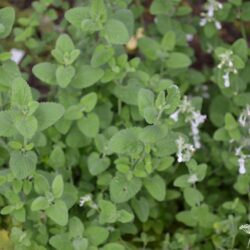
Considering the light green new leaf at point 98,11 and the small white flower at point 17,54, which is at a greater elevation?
the light green new leaf at point 98,11

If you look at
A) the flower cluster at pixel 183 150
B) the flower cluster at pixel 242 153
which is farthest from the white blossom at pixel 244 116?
the flower cluster at pixel 183 150

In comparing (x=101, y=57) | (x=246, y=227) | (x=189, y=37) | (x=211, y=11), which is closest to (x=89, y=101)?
(x=101, y=57)

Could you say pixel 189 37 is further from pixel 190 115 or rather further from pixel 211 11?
pixel 190 115

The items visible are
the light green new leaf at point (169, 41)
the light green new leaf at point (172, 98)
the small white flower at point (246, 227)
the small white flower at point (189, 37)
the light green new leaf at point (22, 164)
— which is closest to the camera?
the small white flower at point (246, 227)

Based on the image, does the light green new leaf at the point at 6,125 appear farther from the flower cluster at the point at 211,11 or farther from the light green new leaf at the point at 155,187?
the flower cluster at the point at 211,11

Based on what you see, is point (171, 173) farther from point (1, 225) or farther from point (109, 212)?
point (1, 225)
